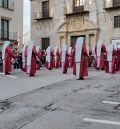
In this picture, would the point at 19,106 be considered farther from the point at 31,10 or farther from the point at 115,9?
the point at 31,10

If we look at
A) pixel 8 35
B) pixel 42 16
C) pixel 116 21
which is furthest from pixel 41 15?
pixel 116 21

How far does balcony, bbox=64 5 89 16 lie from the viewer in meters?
37.5

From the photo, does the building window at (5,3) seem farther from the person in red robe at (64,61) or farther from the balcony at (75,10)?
the person in red robe at (64,61)

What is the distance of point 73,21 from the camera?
3888 centimetres

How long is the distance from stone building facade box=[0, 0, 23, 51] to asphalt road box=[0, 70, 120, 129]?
2949 cm

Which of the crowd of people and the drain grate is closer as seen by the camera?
the drain grate

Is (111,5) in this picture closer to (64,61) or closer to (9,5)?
(9,5)

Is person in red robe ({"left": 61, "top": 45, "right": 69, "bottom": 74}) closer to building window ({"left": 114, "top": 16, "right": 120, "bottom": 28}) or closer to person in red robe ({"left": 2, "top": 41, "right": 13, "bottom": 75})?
person in red robe ({"left": 2, "top": 41, "right": 13, "bottom": 75})

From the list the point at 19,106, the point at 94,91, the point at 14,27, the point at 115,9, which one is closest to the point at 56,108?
the point at 19,106

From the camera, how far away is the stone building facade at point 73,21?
35431 millimetres

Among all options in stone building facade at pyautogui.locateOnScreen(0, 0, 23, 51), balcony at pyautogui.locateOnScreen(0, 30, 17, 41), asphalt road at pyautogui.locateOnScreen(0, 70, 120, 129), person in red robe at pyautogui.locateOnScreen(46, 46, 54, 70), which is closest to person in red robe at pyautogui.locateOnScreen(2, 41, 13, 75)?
person in red robe at pyautogui.locateOnScreen(46, 46, 54, 70)

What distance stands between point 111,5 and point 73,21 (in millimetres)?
5258

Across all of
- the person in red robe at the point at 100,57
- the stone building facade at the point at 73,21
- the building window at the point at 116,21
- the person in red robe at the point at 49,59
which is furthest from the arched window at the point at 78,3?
the person in red robe at the point at 100,57

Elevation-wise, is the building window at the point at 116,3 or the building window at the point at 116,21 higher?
the building window at the point at 116,3
